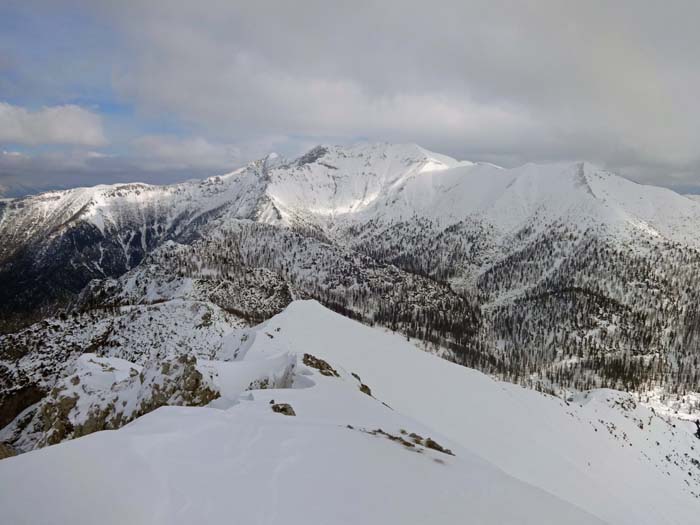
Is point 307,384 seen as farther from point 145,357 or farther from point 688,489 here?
point 688,489

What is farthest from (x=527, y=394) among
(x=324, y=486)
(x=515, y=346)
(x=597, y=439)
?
(x=515, y=346)

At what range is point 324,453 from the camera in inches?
489

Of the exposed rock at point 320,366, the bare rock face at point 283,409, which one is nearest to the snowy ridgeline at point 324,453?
the bare rock face at point 283,409

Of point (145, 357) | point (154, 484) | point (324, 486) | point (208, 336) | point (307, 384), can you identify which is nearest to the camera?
point (154, 484)

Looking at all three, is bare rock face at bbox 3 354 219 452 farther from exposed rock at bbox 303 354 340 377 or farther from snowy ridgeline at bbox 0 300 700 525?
exposed rock at bbox 303 354 340 377

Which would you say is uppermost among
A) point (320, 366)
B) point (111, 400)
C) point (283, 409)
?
point (283, 409)

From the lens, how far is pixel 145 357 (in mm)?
60656

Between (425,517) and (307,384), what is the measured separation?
17414mm

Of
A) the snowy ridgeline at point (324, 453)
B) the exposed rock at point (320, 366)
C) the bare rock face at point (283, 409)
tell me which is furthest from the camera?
the exposed rock at point (320, 366)

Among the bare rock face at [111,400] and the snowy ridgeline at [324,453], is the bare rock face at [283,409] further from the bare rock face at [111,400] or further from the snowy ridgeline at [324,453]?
Answer: the bare rock face at [111,400]

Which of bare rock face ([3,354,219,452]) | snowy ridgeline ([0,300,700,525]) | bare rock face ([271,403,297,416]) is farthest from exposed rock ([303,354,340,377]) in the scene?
bare rock face ([271,403,297,416])

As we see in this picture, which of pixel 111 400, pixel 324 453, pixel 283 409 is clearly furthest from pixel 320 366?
pixel 324 453

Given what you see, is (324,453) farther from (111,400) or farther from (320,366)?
(111,400)

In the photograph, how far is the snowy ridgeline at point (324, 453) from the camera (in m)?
8.64
